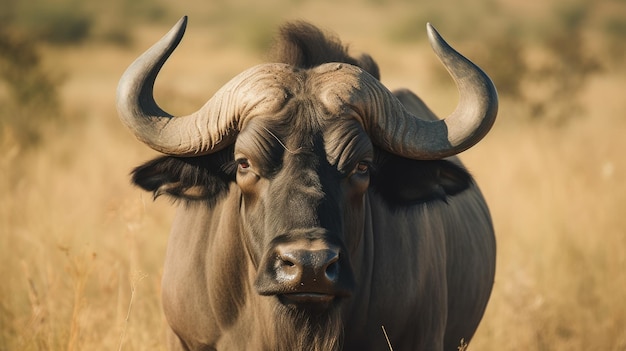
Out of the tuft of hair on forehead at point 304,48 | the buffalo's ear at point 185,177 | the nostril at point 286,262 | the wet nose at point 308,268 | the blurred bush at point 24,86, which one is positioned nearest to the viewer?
the wet nose at point 308,268

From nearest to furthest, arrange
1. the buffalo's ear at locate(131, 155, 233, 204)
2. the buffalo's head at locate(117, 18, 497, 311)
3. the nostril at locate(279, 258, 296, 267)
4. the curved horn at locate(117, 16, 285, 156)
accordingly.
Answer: the nostril at locate(279, 258, 296, 267)
the buffalo's head at locate(117, 18, 497, 311)
the curved horn at locate(117, 16, 285, 156)
the buffalo's ear at locate(131, 155, 233, 204)

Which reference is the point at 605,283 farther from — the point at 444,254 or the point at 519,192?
the point at 444,254

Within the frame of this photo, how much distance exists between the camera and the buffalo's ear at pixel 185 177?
4801 millimetres

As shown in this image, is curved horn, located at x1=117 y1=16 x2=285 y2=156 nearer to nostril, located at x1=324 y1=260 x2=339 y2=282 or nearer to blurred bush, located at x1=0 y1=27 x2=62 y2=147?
nostril, located at x1=324 y1=260 x2=339 y2=282

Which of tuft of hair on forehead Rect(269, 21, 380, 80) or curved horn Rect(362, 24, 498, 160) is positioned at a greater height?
tuft of hair on forehead Rect(269, 21, 380, 80)

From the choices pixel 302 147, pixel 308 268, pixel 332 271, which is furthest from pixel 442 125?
pixel 308 268

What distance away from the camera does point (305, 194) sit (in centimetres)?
411

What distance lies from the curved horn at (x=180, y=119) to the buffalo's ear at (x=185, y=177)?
13cm

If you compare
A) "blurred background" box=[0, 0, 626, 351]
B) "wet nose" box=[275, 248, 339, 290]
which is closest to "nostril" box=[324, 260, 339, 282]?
"wet nose" box=[275, 248, 339, 290]

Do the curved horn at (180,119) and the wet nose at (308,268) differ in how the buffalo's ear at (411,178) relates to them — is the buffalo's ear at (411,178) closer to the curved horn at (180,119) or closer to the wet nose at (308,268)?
the curved horn at (180,119)

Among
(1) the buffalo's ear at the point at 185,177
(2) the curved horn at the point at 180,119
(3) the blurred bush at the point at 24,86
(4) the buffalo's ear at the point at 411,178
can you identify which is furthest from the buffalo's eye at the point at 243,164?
(3) the blurred bush at the point at 24,86

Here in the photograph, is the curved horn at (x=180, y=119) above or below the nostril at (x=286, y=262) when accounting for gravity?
above

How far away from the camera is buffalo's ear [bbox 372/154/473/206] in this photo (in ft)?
15.9

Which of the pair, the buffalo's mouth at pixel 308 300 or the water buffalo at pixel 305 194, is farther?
the water buffalo at pixel 305 194
